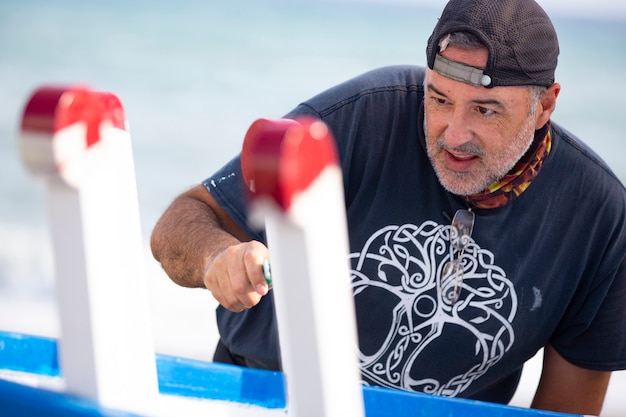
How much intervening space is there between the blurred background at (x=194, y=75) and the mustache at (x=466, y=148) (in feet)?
6.84

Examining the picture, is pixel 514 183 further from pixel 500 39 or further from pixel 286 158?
pixel 286 158

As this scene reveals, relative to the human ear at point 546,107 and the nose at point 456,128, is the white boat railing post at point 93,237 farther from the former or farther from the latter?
the human ear at point 546,107

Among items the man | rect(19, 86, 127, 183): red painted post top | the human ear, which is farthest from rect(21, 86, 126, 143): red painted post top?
the human ear

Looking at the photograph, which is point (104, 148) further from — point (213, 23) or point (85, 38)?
point (213, 23)

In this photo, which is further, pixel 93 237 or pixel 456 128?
pixel 456 128

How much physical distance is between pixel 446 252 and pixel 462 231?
0.18 feet

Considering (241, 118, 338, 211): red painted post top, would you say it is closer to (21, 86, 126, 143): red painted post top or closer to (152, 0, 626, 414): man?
(21, 86, 126, 143): red painted post top

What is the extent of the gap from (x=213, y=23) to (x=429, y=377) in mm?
11453

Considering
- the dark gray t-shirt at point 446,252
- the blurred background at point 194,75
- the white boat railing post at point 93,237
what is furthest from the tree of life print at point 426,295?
the blurred background at point 194,75

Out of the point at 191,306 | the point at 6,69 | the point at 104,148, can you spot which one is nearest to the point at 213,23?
the point at 6,69

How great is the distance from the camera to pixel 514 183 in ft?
6.48

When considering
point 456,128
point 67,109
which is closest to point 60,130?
point 67,109

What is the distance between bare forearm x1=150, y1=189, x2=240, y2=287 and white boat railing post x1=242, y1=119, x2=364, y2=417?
813mm

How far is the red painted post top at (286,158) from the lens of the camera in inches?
30.4
